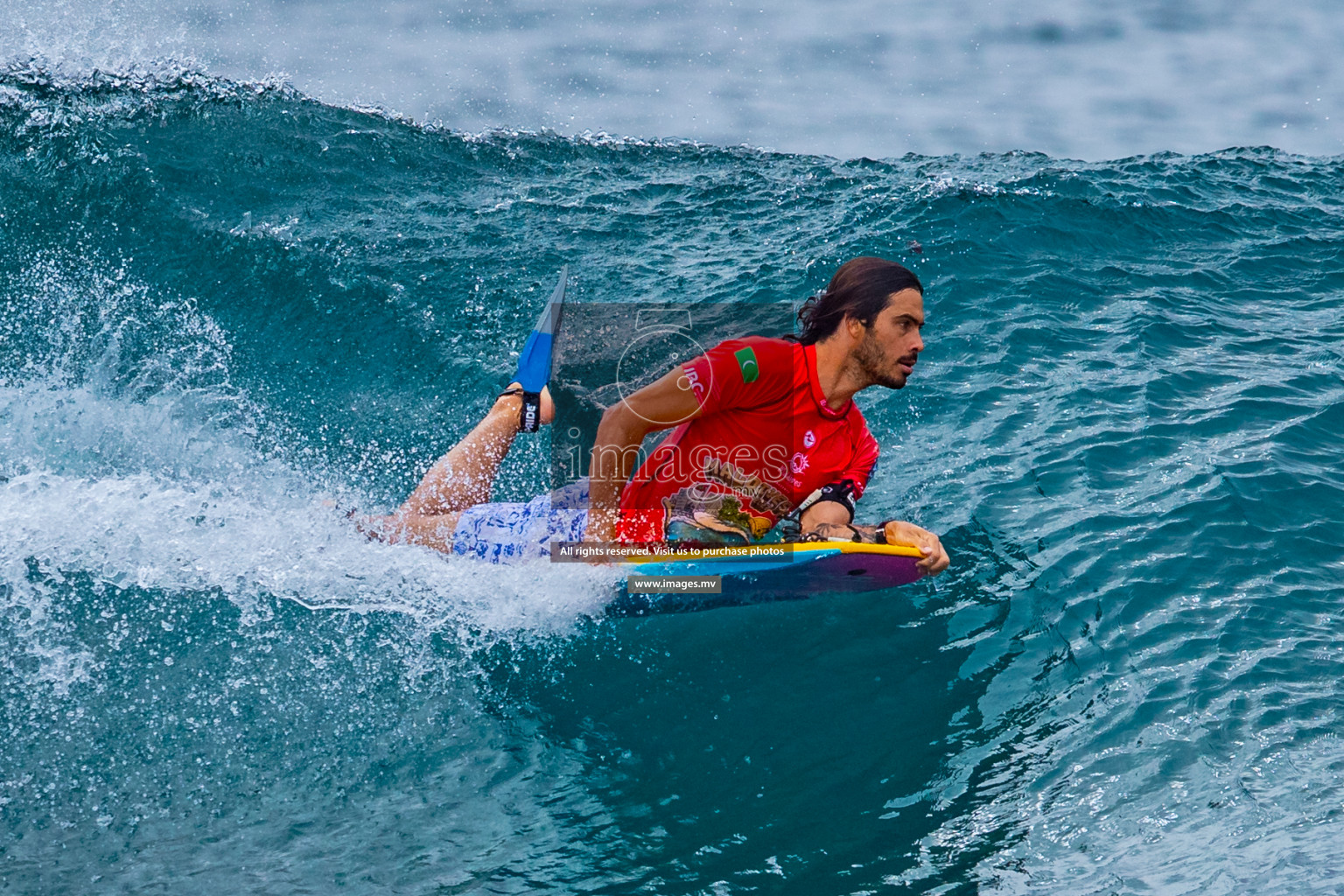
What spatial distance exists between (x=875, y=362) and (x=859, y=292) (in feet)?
0.98

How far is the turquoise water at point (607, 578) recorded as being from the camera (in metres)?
4.44

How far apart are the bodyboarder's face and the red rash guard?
230 mm

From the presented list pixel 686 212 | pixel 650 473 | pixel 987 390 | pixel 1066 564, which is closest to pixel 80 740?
pixel 650 473

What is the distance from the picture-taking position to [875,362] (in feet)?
15.4

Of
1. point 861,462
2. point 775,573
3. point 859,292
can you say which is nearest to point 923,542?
point 861,462

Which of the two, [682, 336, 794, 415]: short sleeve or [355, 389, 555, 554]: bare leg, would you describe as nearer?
[682, 336, 794, 415]: short sleeve

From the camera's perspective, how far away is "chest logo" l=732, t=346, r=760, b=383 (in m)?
4.61

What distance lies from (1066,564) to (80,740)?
482cm

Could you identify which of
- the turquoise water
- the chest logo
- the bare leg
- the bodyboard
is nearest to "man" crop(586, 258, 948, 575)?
the chest logo

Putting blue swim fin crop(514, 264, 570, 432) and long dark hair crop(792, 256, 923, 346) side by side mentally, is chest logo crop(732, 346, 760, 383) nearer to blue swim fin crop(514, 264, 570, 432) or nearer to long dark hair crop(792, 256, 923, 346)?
long dark hair crop(792, 256, 923, 346)

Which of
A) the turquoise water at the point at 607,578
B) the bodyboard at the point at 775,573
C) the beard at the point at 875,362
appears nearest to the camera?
the turquoise water at the point at 607,578

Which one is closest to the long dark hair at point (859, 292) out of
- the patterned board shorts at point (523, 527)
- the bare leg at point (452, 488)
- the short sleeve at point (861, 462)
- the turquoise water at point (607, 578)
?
the short sleeve at point (861, 462)

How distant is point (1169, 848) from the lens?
169 inches

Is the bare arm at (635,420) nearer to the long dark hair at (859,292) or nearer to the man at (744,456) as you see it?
the man at (744,456)
